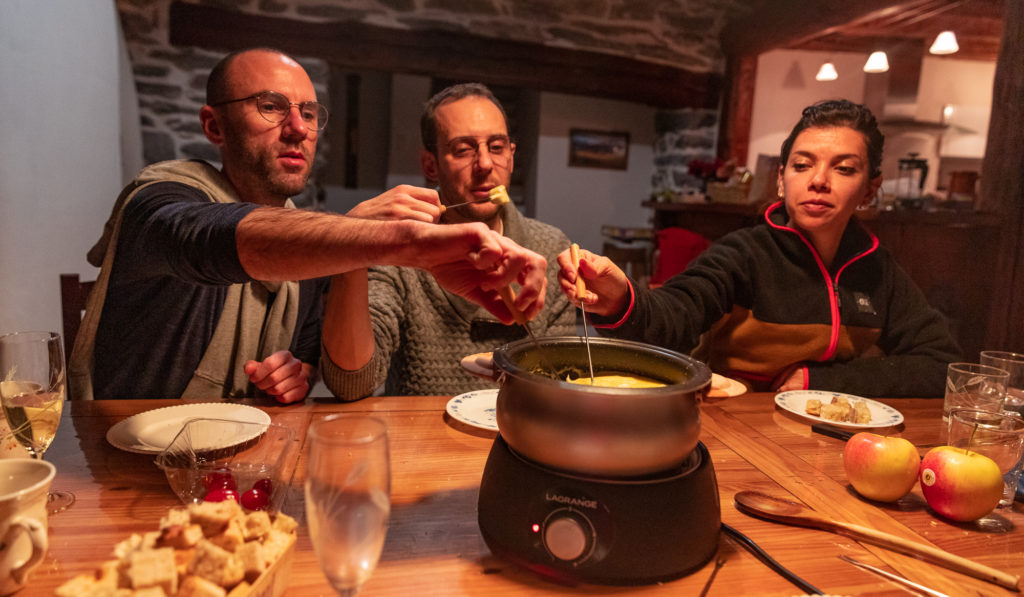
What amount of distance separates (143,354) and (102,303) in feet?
0.58

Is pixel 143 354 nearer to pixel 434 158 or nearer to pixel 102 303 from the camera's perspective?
pixel 102 303

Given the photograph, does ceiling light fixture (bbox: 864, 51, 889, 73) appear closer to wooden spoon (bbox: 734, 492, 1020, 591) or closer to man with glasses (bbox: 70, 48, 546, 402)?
man with glasses (bbox: 70, 48, 546, 402)

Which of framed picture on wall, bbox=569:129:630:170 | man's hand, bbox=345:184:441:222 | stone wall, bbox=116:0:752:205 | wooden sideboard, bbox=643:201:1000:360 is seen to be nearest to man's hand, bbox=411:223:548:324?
man's hand, bbox=345:184:441:222

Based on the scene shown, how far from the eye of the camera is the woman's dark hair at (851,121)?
5.94ft

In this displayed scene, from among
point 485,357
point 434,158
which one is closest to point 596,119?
point 434,158

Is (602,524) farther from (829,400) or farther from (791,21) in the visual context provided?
(791,21)

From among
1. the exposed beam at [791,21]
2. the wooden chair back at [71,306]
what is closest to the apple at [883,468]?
the wooden chair back at [71,306]

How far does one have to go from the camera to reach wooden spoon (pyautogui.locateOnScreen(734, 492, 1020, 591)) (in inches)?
32.1

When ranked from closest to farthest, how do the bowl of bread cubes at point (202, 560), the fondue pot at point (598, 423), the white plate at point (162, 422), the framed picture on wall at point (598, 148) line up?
the bowl of bread cubes at point (202, 560) → the fondue pot at point (598, 423) → the white plate at point (162, 422) → the framed picture on wall at point (598, 148)

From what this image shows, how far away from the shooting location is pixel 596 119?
6746 millimetres

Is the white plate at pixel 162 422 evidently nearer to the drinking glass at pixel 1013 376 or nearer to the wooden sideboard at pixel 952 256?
the drinking glass at pixel 1013 376

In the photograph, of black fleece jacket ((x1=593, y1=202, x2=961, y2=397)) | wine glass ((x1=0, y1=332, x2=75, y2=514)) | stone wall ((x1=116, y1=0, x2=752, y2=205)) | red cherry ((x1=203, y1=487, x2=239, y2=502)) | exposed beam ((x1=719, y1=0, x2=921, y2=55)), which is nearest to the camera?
red cherry ((x1=203, y1=487, x2=239, y2=502))

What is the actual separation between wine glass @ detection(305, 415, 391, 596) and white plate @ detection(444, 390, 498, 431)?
0.61 metres

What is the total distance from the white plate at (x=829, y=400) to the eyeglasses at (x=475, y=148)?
3.54ft
